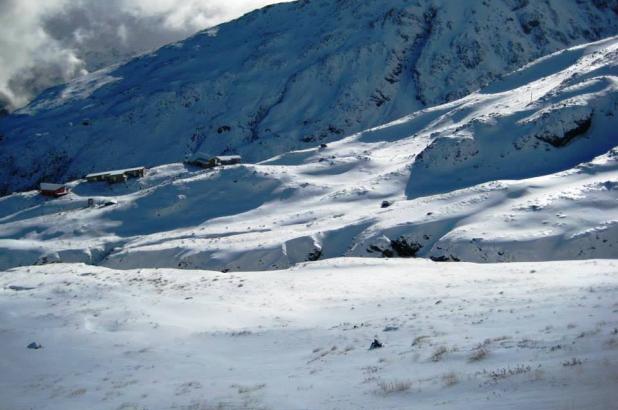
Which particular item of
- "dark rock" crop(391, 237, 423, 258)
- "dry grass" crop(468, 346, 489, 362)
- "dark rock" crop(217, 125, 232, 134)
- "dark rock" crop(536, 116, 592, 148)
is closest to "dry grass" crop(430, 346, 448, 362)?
"dry grass" crop(468, 346, 489, 362)

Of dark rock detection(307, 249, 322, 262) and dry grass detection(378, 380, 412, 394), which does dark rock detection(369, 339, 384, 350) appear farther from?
dark rock detection(307, 249, 322, 262)

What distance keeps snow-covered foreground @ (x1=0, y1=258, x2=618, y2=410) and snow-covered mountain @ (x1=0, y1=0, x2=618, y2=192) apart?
105382 mm

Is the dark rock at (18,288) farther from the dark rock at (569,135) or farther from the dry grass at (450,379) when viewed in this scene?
the dark rock at (569,135)

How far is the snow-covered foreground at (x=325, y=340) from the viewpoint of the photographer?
11.1 metres

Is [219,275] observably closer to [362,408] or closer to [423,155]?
[362,408]

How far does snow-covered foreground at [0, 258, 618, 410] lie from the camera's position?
1105cm

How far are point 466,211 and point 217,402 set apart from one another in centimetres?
3783

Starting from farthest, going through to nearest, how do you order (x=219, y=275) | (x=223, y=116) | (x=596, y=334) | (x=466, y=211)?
(x=223, y=116), (x=466, y=211), (x=219, y=275), (x=596, y=334)

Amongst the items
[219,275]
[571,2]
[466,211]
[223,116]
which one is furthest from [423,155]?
[571,2]

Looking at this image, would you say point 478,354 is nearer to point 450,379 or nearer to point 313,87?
point 450,379

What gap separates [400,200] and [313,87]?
10309 centimetres

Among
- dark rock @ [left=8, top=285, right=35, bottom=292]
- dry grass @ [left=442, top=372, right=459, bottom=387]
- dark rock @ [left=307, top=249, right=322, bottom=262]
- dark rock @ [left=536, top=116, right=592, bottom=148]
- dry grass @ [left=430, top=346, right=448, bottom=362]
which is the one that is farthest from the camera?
dark rock @ [left=536, top=116, right=592, bottom=148]

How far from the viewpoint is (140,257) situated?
5466cm

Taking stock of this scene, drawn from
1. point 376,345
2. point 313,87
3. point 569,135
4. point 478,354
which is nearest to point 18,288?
point 376,345
